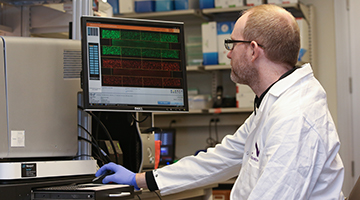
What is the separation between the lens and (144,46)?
1.54 m

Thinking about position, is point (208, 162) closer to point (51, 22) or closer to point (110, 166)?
point (110, 166)

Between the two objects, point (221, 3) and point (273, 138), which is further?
point (221, 3)

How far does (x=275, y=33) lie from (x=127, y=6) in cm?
240

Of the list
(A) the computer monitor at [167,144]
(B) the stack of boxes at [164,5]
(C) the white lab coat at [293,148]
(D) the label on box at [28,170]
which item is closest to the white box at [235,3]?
(B) the stack of boxes at [164,5]

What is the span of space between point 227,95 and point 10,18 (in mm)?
2168

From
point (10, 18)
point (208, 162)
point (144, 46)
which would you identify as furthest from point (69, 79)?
point (10, 18)

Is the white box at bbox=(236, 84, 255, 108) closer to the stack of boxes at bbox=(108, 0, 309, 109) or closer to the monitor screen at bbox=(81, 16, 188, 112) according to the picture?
the stack of boxes at bbox=(108, 0, 309, 109)

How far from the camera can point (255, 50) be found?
52.6 inches

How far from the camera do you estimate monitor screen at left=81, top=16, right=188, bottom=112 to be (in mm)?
1434

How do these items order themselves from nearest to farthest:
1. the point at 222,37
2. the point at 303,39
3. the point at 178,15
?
the point at 303,39
the point at 222,37
the point at 178,15

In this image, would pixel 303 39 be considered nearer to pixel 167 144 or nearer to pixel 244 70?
pixel 167 144

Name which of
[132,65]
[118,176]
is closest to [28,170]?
[118,176]

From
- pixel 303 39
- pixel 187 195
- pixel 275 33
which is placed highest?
pixel 303 39

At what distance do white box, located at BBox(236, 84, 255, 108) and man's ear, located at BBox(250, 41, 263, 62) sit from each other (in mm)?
1921
